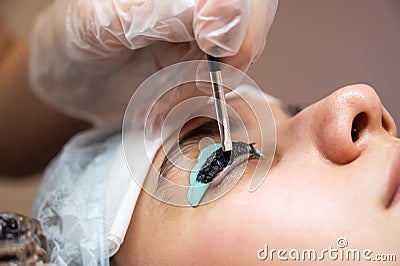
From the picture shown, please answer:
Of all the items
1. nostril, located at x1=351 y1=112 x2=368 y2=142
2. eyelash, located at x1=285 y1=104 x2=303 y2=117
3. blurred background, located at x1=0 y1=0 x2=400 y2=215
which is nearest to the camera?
nostril, located at x1=351 y1=112 x2=368 y2=142

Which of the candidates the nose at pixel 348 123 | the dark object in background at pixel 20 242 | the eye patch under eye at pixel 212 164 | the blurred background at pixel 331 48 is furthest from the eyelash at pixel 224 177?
the blurred background at pixel 331 48

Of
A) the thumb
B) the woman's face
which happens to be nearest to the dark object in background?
the woman's face

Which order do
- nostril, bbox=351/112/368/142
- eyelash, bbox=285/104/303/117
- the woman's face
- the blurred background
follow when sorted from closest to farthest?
1. the woman's face
2. nostril, bbox=351/112/368/142
3. eyelash, bbox=285/104/303/117
4. the blurred background

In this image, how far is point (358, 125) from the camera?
0.84 m

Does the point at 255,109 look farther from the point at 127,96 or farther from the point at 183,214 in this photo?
the point at 127,96

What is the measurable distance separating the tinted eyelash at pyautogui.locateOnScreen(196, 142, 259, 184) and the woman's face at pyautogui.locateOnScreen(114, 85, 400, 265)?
0.09 ft

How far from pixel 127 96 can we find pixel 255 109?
1.33 ft

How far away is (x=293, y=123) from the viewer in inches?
35.3

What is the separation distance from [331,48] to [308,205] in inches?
31.5

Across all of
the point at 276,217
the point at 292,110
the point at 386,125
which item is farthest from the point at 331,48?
the point at 276,217

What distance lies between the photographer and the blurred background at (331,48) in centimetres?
135

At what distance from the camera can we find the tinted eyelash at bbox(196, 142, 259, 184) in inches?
33.7

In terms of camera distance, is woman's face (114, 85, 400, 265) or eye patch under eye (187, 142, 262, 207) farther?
eye patch under eye (187, 142, 262, 207)

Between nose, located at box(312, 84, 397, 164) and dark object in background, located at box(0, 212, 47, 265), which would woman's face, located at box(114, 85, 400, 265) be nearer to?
nose, located at box(312, 84, 397, 164)
